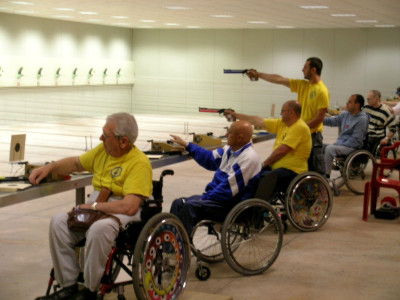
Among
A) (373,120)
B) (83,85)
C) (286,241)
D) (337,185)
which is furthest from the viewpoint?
(83,85)

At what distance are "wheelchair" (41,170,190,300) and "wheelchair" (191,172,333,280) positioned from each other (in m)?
0.64

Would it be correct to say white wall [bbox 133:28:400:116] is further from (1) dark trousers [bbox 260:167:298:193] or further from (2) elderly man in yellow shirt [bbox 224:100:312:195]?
(1) dark trousers [bbox 260:167:298:193]

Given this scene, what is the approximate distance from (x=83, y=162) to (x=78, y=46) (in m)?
5.80

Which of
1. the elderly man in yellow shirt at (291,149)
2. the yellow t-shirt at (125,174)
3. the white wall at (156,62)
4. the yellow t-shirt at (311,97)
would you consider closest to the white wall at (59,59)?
the white wall at (156,62)

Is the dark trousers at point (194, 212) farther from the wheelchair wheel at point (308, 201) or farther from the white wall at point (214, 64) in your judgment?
the white wall at point (214, 64)

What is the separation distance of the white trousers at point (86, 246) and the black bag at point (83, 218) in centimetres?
5

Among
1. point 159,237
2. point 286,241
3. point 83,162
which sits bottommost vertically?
point 286,241

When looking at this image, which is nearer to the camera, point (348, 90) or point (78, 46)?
point (78, 46)

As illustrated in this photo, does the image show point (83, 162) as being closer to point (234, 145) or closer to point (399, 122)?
point (234, 145)

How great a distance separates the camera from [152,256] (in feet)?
11.3

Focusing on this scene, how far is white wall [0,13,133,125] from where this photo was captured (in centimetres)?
859

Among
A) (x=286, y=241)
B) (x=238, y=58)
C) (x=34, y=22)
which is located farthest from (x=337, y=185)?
(x=34, y=22)

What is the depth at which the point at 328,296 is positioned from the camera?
4223mm

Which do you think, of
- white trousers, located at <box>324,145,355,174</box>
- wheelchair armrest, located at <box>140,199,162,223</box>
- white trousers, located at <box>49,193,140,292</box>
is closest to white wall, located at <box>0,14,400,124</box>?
white trousers, located at <box>324,145,355,174</box>
